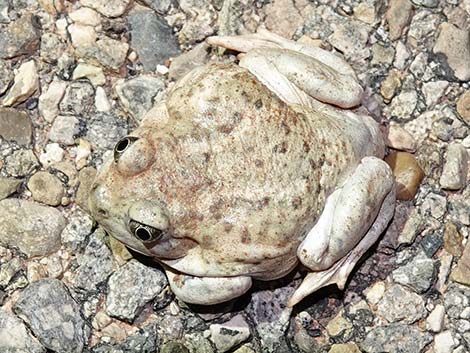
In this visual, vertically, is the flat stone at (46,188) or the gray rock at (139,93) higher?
the gray rock at (139,93)

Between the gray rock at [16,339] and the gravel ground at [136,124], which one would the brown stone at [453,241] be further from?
the gray rock at [16,339]

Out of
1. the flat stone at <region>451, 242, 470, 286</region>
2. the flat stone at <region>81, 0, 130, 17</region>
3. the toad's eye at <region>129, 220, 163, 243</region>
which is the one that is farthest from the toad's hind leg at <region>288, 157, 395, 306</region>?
the flat stone at <region>81, 0, 130, 17</region>

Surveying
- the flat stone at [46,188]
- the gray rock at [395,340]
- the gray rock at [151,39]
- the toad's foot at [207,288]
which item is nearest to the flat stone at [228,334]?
the toad's foot at [207,288]

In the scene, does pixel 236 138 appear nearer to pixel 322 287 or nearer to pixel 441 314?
pixel 322 287

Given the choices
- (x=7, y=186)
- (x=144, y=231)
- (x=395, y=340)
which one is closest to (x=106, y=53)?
(x=7, y=186)

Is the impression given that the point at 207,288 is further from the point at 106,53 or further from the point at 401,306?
the point at 106,53

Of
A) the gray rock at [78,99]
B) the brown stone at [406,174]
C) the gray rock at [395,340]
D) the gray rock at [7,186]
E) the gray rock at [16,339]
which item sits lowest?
the gray rock at [16,339]
